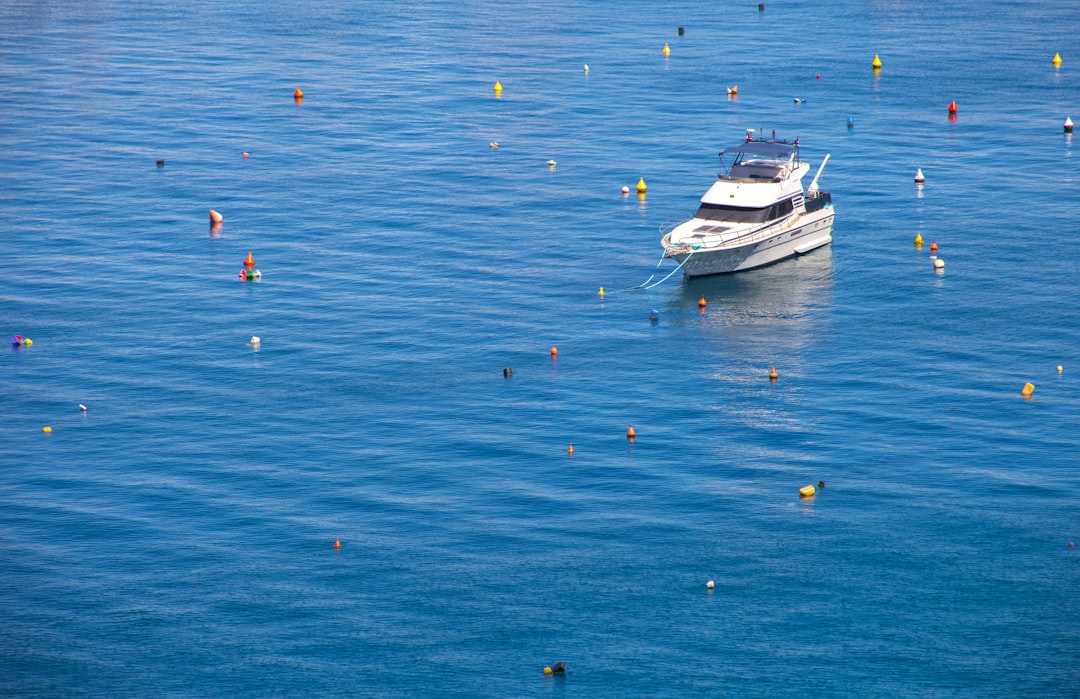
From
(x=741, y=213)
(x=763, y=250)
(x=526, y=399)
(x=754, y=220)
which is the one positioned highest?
(x=741, y=213)

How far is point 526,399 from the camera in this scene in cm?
7394

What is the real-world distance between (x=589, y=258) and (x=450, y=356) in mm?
17357

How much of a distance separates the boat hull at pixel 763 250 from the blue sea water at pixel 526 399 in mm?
1174

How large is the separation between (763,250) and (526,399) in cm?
2481

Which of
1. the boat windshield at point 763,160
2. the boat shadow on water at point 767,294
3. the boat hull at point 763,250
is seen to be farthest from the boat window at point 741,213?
the boat shadow on water at point 767,294

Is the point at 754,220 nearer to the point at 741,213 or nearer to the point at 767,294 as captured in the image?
the point at 741,213

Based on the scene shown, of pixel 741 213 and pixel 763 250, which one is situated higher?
pixel 741 213

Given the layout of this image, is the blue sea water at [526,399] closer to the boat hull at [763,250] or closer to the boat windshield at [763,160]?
the boat hull at [763,250]

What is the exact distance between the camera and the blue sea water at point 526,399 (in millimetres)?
55094

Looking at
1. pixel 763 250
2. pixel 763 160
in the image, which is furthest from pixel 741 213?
pixel 763 160

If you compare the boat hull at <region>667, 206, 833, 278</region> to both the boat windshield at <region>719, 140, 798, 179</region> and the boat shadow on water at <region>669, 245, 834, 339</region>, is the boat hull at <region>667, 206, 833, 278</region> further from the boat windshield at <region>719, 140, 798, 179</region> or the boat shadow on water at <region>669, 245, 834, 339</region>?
the boat windshield at <region>719, 140, 798, 179</region>

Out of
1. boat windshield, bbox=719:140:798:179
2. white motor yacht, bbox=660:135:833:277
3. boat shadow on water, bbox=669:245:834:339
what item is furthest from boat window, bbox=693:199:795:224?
boat shadow on water, bbox=669:245:834:339

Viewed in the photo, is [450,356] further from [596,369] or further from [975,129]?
[975,129]

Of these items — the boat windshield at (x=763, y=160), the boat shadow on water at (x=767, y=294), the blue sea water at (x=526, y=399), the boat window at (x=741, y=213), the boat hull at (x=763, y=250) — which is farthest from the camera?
the boat windshield at (x=763, y=160)
